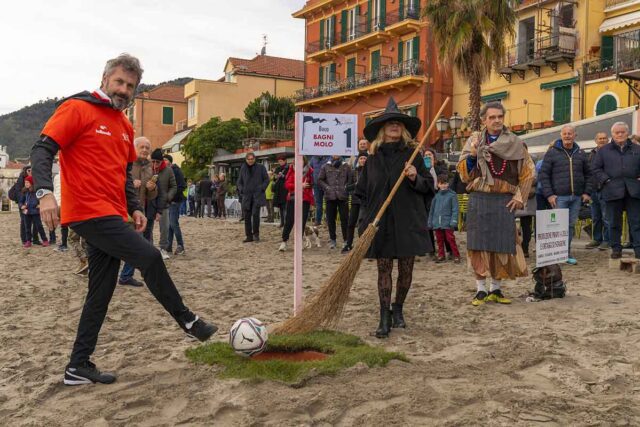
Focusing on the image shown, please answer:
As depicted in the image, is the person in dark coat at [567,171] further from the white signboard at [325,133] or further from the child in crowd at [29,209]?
the child in crowd at [29,209]

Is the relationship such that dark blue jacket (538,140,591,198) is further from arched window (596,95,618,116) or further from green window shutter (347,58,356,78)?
green window shutter (347,58,356,78)

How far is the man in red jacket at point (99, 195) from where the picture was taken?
3.95m

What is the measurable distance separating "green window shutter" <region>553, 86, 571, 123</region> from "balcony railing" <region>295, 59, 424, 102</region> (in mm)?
7108

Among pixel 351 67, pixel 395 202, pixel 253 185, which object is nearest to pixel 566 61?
pixel 351 67

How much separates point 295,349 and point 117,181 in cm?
173

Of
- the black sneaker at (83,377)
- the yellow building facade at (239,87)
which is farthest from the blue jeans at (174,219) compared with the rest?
the yellow building facade at (239,87)

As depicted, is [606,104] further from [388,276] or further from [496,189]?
[388,276]

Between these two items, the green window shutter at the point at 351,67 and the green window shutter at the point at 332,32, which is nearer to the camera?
the green window shutter at the point at 351,67

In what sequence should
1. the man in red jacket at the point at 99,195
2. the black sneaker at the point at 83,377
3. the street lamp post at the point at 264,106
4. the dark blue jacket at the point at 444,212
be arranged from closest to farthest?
the man in red jacket at the point at 99,195 → the black sneaker at the point at 83,377 → the dark blue jacket at the point at 444,212 → the street lamp post at the point at 264,106

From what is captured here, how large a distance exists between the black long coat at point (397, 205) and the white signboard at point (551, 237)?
6.35ft

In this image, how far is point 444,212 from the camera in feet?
32.9

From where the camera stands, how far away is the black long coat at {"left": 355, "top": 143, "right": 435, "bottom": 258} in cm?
534

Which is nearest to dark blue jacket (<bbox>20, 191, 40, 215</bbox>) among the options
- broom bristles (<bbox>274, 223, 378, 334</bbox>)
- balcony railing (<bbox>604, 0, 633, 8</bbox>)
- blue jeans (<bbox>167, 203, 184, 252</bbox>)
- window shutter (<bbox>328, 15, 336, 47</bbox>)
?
blue jeans (<bbox>167, 203, 184, 252</bbox>)

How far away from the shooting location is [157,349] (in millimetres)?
4934
